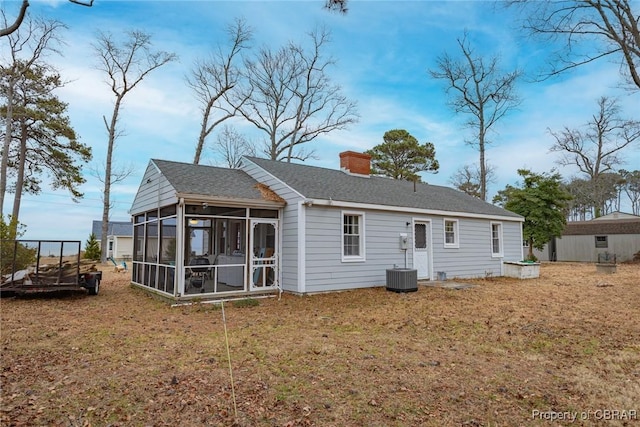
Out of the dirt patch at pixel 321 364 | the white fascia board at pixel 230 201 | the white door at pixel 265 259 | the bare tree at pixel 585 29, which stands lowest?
the dirt patch at pixel 321 364

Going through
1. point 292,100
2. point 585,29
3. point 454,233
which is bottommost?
point 454,233

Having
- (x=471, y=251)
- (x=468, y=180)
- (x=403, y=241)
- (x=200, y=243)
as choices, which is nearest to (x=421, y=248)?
(x=403, y=241)

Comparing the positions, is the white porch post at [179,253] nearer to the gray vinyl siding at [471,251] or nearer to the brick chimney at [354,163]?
the brick chimney at [354,163]

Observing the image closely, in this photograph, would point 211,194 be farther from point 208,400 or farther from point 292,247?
point 208,400

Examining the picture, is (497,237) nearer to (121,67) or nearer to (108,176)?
(108,176)

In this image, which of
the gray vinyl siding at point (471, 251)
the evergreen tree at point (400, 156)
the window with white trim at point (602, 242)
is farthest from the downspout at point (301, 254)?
the window with white trim at point (602, 242)

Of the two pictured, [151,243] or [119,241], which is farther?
[119,241]

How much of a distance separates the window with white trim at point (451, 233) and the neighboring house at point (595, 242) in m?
16.0

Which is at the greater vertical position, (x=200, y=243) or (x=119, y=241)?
(x=119, y=241)

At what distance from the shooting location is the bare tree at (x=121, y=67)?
24.0 m

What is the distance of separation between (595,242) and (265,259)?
25881mm

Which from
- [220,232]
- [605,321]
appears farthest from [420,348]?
[220,232]

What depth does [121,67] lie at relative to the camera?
80.1 feet

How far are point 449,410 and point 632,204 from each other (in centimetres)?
5372
